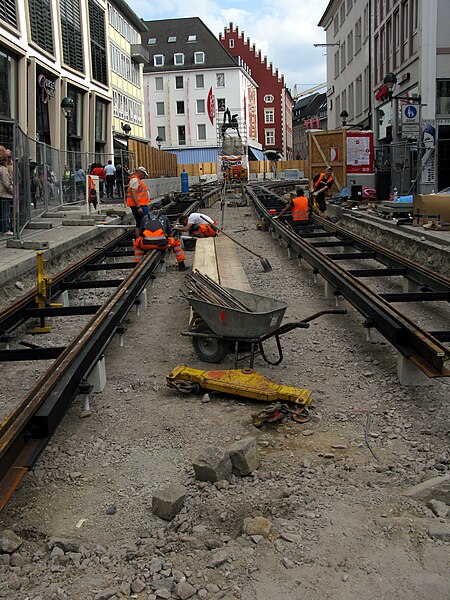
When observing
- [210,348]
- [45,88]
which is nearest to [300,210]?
[210,348]

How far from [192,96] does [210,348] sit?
75397 millimetres

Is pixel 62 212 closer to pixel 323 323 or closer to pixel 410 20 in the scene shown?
pixel 323 323

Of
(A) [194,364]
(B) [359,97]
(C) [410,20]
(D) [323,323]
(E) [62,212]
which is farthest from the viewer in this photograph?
(B) [359,97]

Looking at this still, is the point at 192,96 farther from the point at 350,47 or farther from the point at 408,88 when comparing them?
the point at 408,88

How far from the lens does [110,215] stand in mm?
21625

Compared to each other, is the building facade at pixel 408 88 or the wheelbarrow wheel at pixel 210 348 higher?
the building facade at pixel 408 88

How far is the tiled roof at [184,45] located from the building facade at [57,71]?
3849cm

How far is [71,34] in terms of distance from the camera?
3366 cm

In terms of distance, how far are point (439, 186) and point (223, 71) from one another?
5658cm

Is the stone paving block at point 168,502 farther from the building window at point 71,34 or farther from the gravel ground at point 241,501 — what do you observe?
the building window at point 71,34

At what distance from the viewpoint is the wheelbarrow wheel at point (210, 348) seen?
659cm

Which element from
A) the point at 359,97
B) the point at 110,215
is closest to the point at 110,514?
the point at 110,215

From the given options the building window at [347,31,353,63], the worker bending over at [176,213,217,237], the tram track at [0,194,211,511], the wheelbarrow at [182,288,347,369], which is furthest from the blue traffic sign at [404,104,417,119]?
the building window at [347,31,353,63]

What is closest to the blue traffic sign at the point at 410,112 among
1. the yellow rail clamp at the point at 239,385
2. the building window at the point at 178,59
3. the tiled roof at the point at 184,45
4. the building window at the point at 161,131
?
the yellow rail clamp at the point at 239,385
